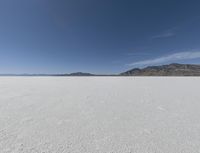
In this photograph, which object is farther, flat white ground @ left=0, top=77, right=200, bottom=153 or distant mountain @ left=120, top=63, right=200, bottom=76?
distant mountain @ left=120, top=63, right=200, bottom=76

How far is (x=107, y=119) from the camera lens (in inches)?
95.0

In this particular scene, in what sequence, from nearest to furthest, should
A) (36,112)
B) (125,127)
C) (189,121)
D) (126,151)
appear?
(126,151)
(125,127)
(189,121)
(36,112)

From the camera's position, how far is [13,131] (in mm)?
1905

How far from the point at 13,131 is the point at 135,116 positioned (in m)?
2.06

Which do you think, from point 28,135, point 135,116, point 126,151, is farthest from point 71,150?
point 135,116

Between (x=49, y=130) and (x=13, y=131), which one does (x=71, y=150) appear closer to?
(x=49, y=130)

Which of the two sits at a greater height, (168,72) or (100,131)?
(168,72)

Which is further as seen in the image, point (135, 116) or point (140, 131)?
point (135, 116)

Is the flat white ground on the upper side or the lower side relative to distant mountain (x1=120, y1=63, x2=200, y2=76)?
lower

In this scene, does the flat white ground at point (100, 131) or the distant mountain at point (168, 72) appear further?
the distant mountain at point (168, 72)

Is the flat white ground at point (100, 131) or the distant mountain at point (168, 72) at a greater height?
the distant mountain at point (168, 72)

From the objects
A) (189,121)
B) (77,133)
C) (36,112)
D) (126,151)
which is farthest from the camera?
(36,112)

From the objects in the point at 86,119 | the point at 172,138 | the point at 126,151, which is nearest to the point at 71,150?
the point at 126,151

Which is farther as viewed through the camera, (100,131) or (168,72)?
(168,72)
